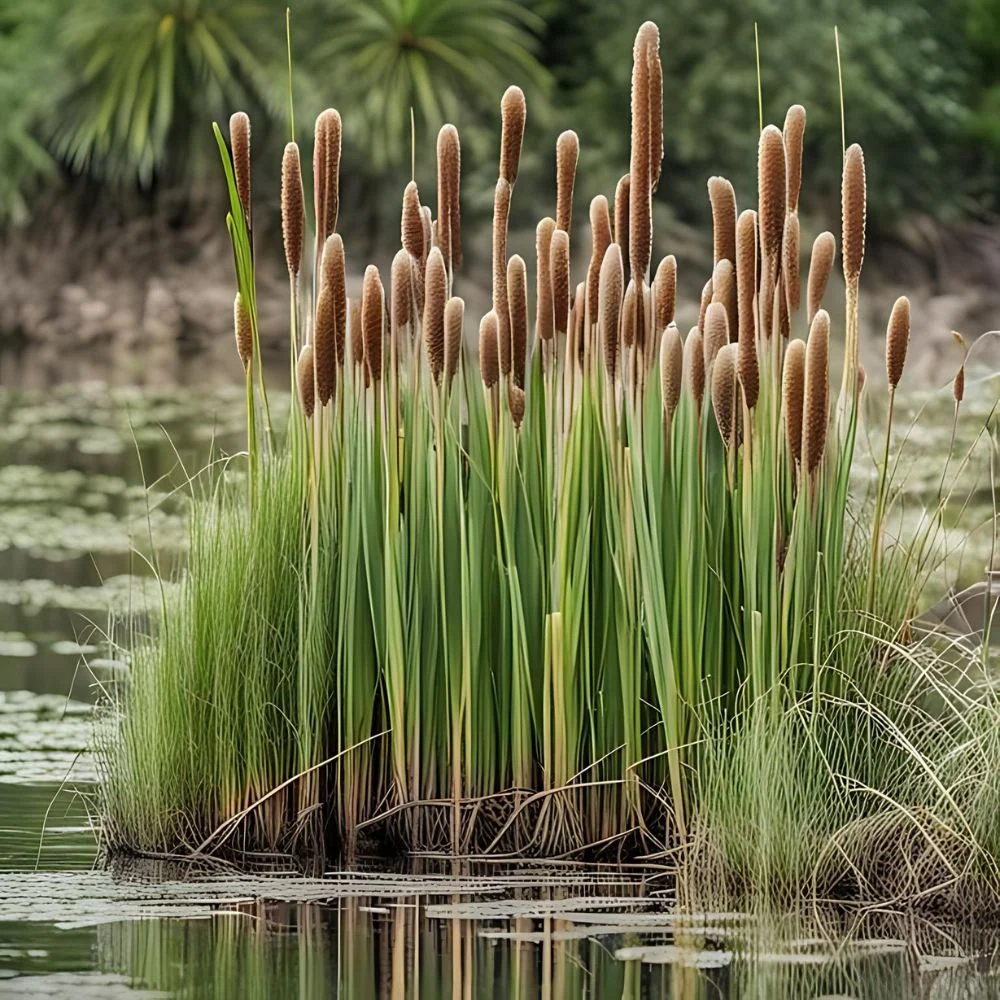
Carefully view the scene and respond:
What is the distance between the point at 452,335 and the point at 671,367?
1.94 ft

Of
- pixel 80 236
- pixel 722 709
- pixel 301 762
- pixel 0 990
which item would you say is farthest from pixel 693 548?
pixel 80 236

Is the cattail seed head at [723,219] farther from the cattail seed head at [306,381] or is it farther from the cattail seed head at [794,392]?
the cattail seed head at [306,381]

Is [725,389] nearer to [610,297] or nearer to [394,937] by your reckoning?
[610,297]

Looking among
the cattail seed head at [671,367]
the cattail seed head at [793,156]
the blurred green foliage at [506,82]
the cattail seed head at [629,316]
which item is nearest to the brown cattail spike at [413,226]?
the cattail seed head at [629,316]

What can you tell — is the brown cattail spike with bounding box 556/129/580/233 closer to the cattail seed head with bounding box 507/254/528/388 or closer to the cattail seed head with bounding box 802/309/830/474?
the cattail seed head with bounding box 507/254/528/388

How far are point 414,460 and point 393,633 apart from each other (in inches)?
18.2

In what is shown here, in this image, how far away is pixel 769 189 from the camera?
18.5 feet

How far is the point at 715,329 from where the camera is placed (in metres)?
5.66

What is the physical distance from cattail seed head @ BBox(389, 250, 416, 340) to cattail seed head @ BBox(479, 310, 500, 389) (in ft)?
0.85

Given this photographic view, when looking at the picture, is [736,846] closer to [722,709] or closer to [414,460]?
[722,709]

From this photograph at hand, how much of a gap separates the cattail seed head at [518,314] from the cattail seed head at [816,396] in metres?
0.77

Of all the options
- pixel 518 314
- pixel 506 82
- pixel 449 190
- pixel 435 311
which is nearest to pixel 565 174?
pixel 449 190

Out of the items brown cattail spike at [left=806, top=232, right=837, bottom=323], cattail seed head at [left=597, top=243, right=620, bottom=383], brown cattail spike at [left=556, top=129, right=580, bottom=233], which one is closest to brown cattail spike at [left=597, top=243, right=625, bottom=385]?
cattail seed head at [left=597, top=243, right=620, bottom=383]

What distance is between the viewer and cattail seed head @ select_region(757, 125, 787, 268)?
5.65 meters
